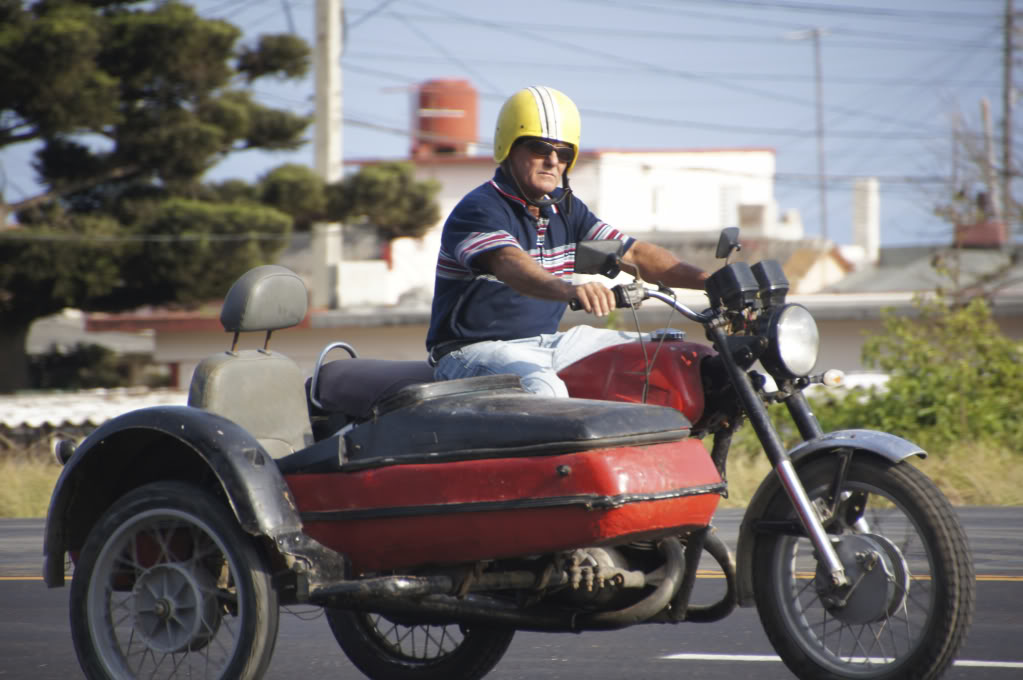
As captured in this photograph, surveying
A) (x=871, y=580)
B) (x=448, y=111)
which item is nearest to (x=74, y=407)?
(x=448, y=111)

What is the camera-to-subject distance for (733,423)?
4.68 m

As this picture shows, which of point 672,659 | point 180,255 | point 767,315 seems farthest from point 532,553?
point 180,255

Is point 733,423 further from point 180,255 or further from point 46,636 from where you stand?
point 180,255

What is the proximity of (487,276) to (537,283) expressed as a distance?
1.38ft

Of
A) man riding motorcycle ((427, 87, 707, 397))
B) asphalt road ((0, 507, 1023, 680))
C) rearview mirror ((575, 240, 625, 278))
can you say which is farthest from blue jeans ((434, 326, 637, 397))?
asphalt road ((0, 507, 1023, 680))

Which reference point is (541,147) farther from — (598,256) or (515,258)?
(598,256)

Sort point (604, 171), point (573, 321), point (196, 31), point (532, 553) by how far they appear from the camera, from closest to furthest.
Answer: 1. point (532, 553)
2. point (573, 321)
3. point (196, 31)
4. point (604, 171)

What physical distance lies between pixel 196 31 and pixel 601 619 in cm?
3038

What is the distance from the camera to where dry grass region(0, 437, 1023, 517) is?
12023 millimetres

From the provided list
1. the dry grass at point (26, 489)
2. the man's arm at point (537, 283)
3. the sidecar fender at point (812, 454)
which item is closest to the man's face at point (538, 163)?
the man's arm at point (537, 283)

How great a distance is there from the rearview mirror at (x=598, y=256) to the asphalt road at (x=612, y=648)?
1563mm

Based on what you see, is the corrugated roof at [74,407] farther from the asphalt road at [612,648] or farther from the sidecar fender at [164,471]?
the sidecar fender at [164,471]

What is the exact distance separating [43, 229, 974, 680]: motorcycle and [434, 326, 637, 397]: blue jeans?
2.2 inches

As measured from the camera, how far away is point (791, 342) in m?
4.46
